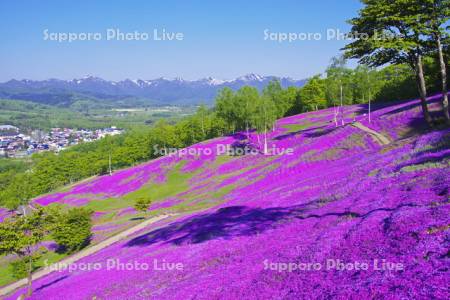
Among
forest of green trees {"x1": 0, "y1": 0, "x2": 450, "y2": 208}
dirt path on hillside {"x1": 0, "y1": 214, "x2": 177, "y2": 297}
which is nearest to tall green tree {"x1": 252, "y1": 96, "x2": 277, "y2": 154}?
forest of green trees {"x1": 0, "y1": 0, "x2": 450, "y2": 208}

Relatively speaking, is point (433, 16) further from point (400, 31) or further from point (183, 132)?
point (183, 132)

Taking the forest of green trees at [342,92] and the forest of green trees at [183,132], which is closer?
the forest of green trees at [342,92]

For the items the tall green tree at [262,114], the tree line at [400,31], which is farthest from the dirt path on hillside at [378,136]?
the tall green tree at [262,114]

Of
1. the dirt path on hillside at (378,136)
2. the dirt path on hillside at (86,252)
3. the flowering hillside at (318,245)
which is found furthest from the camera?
the dirt path on hillside at (378,136)

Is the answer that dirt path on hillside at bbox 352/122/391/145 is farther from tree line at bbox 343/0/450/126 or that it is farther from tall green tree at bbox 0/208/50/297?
tall green tree at bbox 0/208/50/297

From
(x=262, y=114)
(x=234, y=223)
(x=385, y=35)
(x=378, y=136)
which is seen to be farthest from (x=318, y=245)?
(x=262, y=114)

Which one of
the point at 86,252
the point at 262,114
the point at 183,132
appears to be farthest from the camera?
the point at 183,132

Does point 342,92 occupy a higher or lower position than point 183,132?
higher

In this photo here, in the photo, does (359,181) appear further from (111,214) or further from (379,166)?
(111,214)

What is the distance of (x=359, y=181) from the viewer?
2683 centimetres

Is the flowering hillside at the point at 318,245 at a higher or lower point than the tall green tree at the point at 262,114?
lower

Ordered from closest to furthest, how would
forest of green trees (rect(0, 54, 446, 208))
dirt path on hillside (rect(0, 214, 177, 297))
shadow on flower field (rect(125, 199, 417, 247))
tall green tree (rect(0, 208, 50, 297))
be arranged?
1. shadow on flower field (rect(125, 199, 417, 247))
2. tall green tree (rect(0, 208, 50, 297))
3. dirt path on hillside (rect(0, 214, 177, 297))
4. forest of green trees (rect(0, 54, 446, 208))

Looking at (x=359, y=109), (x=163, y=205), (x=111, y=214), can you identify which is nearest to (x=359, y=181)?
(x=163, y=205)

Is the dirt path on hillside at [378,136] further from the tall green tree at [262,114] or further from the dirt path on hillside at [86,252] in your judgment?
the dirt path on hillside at [86,252]
